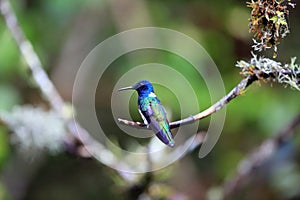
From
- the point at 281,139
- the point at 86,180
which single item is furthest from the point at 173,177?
the point at 281,139

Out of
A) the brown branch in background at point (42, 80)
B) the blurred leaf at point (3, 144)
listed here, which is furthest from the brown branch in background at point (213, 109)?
the blurred leaf at point (3, 144)

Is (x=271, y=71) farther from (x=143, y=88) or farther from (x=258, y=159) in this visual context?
(x=258, y=159)

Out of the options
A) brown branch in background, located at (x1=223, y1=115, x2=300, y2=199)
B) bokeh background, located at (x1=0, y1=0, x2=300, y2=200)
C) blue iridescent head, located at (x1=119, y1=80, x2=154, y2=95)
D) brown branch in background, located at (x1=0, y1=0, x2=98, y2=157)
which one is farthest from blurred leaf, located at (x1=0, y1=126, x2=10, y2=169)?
Answer: blue iridescent head, located at (x1=119, y1=80, x2=154, y2=95)

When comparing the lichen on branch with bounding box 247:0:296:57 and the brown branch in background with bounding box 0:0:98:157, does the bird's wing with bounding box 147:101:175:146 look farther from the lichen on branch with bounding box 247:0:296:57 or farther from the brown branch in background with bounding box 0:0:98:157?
the brown branch in background with bounding box 0:0:98:157

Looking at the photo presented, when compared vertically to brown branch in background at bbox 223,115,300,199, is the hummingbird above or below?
above

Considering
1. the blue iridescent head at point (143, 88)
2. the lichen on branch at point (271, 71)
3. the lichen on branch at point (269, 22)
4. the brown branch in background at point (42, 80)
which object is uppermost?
the brown branch in background at point (42, 80)

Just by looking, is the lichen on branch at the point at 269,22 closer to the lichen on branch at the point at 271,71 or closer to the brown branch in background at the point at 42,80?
the lichen on branch at the point at 271,71

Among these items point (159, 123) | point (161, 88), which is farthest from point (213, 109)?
point (161, 88)
